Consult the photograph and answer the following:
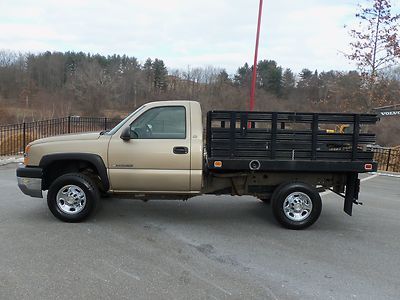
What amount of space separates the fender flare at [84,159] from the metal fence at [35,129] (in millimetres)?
9201

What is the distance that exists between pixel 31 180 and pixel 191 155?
97.0 inches

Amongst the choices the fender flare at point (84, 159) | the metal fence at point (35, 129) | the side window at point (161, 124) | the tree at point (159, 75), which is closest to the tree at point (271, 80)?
the tree at point (159, 75)

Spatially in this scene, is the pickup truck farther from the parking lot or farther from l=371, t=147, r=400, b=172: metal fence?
l=371, t=147, r=400, b=172: metal fence

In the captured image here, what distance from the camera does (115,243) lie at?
4691 mm

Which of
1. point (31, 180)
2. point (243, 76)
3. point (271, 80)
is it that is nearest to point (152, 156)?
point (31, 180)

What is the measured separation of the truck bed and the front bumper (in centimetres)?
258

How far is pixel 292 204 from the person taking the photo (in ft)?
18.1

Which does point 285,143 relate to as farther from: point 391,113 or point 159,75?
point 159,75

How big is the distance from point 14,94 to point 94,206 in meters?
101

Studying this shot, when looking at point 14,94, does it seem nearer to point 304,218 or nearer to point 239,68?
point 239,68

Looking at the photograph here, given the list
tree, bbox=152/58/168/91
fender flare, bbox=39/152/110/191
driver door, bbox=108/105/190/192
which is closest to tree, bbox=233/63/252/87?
tree, bbox=152/58/168/91

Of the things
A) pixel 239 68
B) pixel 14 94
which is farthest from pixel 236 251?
pixel 14 94

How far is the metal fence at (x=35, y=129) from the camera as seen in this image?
1411 cm

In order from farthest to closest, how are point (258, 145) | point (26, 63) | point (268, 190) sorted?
point (26, 63) → point (268, 190) → point (258, 145)
